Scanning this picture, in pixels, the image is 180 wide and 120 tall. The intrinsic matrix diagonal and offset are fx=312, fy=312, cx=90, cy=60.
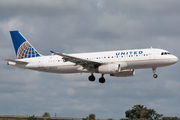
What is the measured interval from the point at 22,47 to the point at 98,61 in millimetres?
18517

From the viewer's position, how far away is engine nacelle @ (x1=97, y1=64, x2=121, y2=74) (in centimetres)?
5559

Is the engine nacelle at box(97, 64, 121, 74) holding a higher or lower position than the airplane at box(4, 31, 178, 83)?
lower

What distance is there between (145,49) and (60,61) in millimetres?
16499

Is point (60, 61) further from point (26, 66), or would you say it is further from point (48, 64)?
point (26, 66)

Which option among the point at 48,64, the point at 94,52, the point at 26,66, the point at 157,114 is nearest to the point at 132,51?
the point at 94,52

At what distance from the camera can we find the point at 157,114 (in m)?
144

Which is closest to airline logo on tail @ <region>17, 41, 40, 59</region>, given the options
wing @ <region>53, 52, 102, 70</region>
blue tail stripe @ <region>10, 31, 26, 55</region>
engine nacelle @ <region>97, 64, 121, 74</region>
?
blue tail stripe @ <region>10, 31, 26, 55</region>

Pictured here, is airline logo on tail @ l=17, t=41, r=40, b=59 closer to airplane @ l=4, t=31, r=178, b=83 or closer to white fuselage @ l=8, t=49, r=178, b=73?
airplane @ l=4, t=31, r=178, b=83

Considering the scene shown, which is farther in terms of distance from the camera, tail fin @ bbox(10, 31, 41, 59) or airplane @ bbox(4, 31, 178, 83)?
tail fin @ bbox(10, 31, 41, 59)

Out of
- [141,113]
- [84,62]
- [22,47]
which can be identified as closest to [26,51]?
[22,47]

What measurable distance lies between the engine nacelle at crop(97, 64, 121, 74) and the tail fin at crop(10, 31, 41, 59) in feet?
50.3

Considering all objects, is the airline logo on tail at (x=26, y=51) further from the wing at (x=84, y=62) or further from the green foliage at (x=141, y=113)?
the green foliage at (x=141, y=113)

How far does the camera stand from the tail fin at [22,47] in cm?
6553

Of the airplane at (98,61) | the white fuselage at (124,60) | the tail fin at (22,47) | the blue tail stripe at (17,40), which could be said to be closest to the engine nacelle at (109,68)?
the airplane at (98,61)
